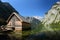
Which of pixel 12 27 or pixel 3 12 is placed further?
pixel 3 12

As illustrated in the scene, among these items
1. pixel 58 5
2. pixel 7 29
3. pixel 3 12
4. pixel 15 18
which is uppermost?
pixel 58 5

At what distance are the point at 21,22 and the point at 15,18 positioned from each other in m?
2.39

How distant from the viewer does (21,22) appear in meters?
37.4

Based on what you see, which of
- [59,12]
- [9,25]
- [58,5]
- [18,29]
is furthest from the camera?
[58,5]

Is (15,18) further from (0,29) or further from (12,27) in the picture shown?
(0,29)

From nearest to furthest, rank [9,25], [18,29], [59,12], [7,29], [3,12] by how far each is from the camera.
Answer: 1. [7,29]
2. [18,29]
3. [9,25]
4. [3,12]
5. [59,12]

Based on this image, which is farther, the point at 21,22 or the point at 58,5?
the point at 58,5

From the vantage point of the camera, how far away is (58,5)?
3617 inches

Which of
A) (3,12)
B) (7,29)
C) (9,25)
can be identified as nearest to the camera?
(7,29)

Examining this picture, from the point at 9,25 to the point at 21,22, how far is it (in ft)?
13.8

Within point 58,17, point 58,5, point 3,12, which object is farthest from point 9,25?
point 58,5

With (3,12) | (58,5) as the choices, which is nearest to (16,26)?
(3,12)

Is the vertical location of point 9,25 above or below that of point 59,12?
below

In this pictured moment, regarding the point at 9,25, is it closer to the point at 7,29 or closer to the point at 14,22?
the point at 14,22
